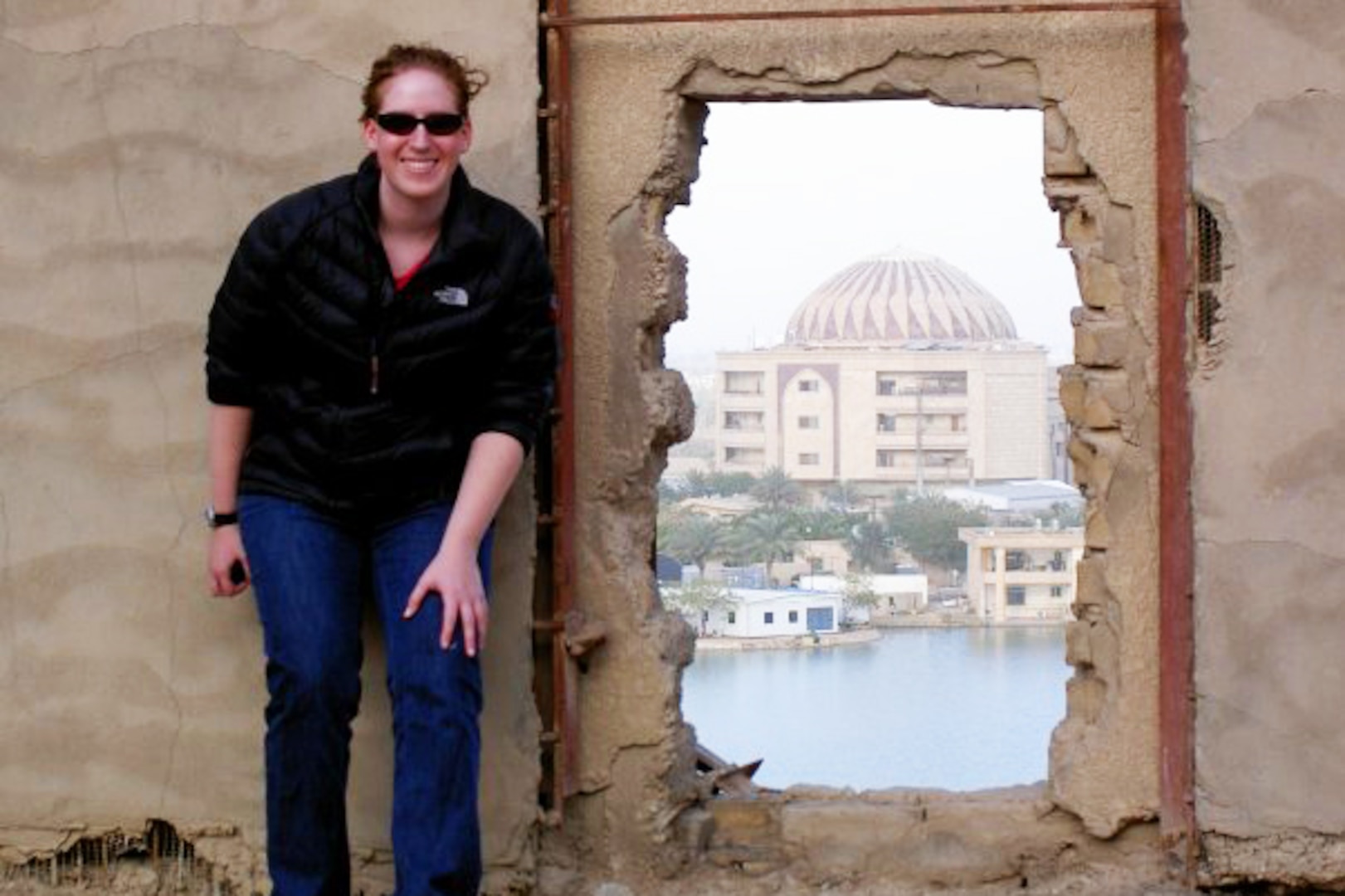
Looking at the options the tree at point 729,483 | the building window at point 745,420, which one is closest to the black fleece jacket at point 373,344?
the building window at point 745,420

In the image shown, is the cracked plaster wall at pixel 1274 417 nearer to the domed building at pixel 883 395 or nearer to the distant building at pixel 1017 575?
the distant building at pixel 1017 575

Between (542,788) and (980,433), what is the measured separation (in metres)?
3.73

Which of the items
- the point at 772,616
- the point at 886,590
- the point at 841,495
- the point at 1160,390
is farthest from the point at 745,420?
the point at 1160,390

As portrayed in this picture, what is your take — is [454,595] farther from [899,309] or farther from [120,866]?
[899,309]

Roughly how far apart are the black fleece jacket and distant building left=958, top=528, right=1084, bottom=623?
3074 mm

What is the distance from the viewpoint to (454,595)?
410 cm

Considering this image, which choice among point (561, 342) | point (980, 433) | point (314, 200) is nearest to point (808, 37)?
point (561, 342)

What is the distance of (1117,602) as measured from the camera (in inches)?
187

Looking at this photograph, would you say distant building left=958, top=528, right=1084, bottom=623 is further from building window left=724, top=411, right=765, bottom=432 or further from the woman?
the woman

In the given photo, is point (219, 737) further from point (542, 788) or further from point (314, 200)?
point (314, 200)

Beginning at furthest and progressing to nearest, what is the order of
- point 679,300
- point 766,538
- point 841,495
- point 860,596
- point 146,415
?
1. point 841,495
2. point 766,538
3. point 860,596
4. point 679,300
5. point 146,415

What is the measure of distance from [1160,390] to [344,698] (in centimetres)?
172

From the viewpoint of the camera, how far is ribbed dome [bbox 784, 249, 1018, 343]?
322 inches

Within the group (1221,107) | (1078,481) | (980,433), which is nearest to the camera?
(1221,107)
